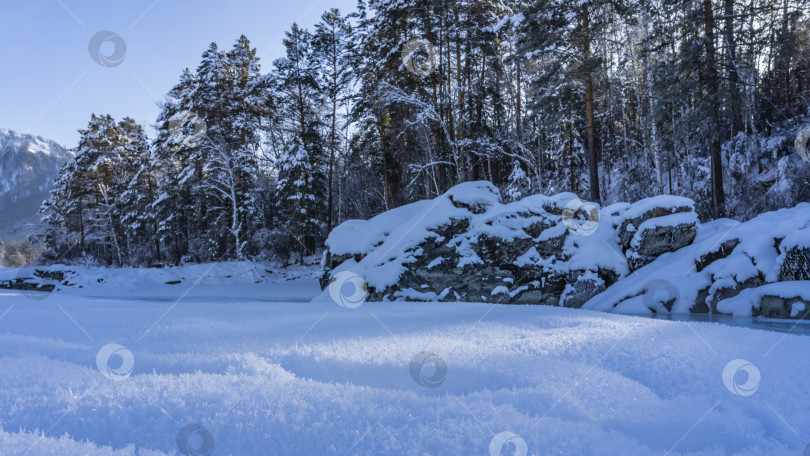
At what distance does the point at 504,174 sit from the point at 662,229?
15.7 metres

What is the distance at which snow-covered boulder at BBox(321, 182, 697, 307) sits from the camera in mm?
8477

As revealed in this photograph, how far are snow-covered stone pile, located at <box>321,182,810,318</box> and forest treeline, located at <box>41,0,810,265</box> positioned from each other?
9.79 feet

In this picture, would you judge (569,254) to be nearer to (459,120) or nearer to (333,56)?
(459,120)

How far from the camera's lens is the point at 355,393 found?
150cm

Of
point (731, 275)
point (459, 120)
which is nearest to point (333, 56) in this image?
point (459, 120)

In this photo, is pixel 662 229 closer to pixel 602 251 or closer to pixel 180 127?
pixel 602 251

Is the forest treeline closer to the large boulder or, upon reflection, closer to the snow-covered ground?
the large boulder

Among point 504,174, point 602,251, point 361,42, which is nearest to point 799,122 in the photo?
point 504,174

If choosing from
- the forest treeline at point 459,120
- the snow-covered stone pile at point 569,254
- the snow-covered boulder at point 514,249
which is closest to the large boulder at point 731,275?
the snow-covered stone pile at point 569,254

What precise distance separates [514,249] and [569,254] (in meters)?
1.31

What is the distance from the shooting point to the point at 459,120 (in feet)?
48.5

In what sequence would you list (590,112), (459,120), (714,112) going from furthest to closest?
(459,120) < (590,112) < (714,112)

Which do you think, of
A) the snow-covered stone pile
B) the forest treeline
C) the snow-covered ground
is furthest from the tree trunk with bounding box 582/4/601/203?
the snow-covered ground

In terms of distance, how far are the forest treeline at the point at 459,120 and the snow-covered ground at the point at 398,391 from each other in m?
9.89
